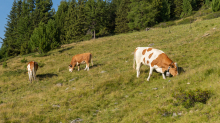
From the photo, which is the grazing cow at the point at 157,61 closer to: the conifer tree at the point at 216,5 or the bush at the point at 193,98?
the bush at the point at 193,98

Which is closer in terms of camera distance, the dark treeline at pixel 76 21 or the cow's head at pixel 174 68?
the cow's head at pixel 174 68

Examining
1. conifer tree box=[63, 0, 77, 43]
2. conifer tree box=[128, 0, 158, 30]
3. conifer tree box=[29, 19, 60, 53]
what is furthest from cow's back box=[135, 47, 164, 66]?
conifer tree box=[128, 0, 158, 30]

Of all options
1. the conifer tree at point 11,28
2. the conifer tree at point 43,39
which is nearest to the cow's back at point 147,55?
the conifer tree at point 43,39

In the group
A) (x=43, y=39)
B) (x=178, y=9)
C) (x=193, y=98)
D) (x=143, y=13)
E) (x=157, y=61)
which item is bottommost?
(x=193, y=98)

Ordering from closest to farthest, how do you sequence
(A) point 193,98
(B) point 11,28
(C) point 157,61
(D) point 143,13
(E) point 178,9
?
(A) point 193,98
(C) point 157,61
(D) point 143,13
(B) point 11,28
(E) point 178,9

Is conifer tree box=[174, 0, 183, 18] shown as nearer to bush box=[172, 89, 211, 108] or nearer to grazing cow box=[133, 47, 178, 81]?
grazing cow box=[133, 47, 178, 81]

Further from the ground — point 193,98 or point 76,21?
point 76,21

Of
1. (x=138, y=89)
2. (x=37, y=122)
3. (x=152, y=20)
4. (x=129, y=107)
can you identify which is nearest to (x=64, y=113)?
(x=37, y=122)

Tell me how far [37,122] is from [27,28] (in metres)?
53.2

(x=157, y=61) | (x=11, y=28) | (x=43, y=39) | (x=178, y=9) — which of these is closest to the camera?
(x=157, y=61)

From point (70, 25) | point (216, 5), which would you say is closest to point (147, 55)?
point (70, 25)

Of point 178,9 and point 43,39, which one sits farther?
point 178,9

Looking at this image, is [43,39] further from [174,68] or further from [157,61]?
[174,68]

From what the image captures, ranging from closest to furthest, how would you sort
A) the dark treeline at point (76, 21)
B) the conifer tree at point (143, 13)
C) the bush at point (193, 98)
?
the bush at point (193, 98) < the dark treeline at point (76, 21) < the conifer tree at point (143, 13)
